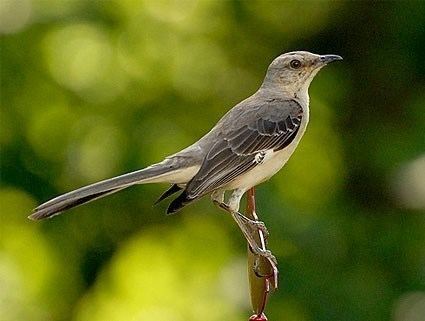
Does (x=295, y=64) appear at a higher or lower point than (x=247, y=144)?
higher

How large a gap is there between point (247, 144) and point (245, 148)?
23 mm

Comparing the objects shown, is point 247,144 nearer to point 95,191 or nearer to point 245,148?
point 245,148

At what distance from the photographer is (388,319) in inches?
294

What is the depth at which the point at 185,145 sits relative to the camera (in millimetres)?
7645

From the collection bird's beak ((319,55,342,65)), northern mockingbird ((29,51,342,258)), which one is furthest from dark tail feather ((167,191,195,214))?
bird's beak ((319,55,342,65))

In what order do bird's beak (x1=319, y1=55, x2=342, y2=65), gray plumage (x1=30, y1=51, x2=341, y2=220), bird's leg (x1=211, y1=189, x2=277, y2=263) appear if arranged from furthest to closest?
bird's beak (x1=319, y1=55, x2=342, y2=65)
gray plumage (x1=30, y1=51, x2=341, y2=220)
bird's leg (x1=211, y1=189, x2=277, y2=263)

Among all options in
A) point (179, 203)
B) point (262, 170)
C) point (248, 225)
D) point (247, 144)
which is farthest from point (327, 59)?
point (248, 225)

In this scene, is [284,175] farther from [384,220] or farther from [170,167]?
[170,167]

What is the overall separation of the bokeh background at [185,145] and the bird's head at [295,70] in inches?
92.2

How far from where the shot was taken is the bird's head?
505 cm

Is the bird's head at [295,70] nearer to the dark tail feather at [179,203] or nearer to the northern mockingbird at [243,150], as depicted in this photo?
the northern mockingbird at [243,150]

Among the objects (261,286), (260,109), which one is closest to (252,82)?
(260,109)

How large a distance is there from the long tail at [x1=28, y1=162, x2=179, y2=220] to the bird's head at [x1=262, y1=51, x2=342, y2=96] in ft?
2.76

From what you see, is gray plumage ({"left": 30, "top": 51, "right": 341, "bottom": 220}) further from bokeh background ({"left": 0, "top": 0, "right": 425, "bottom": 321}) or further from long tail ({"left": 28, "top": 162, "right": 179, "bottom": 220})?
bokeh background ({"left": 0, "top": 0, "right": 425, "bottom": 321})
